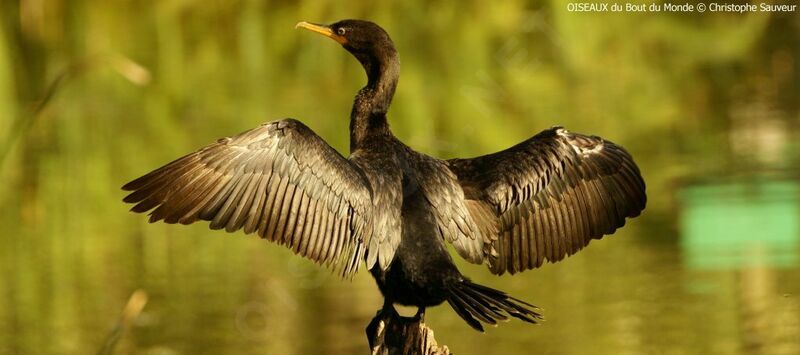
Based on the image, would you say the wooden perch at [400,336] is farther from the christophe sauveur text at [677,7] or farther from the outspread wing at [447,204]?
the christophe sauveur text at [677,7]

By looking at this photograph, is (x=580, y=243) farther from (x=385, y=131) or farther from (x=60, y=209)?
(x=60, y=209)

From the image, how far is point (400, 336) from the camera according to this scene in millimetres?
7148

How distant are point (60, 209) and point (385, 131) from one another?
23.1ft

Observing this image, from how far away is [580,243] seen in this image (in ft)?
Answer: 25.8

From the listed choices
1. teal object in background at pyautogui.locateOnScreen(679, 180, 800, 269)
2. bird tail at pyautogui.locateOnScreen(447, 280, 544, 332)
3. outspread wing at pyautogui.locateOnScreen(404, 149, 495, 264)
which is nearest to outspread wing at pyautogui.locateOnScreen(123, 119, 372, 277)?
outspread wing at pyautogui.locateOnScreen(404, 149, 495, 264)

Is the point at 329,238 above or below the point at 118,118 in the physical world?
below

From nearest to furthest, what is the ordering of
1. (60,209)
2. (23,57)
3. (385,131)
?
(385,131)
(60,209)
(23,57)

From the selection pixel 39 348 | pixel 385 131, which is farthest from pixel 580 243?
pixel 39 348

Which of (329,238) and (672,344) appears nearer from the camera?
(329,238)

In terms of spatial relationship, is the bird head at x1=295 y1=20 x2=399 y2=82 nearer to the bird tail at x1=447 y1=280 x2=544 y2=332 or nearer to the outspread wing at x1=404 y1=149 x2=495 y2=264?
the outspread wing at x1=404 y1=149 x2=495 y2=264

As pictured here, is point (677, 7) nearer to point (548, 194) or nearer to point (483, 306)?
point (548, 194)

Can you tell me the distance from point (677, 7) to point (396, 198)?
15.7 m

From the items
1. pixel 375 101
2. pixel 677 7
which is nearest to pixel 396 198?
pixel 375 101

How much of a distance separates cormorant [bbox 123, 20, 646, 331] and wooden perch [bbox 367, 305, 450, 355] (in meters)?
0.09
